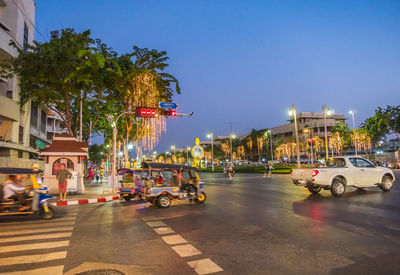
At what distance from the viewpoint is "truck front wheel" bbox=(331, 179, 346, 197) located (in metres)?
13.6

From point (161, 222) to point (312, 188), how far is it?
385 inches

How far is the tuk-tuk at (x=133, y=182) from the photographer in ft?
48.2

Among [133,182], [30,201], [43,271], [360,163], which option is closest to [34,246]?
[43,271]

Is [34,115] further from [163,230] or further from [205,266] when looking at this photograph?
[205,266]

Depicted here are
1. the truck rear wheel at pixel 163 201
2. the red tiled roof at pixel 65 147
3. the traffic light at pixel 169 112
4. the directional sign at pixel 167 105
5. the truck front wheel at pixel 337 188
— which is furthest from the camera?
the traffic light at pixel 169 112

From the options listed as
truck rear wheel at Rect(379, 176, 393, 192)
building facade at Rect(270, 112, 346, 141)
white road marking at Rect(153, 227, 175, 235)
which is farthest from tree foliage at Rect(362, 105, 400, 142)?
white road marking at Rect(153, 227, 175, 235)

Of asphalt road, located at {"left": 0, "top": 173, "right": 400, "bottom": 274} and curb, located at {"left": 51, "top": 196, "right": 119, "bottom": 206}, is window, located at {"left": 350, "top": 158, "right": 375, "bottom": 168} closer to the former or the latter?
asphalt road, located at {"left": 0, "top": 173, "right": 400, "bottom": 274}

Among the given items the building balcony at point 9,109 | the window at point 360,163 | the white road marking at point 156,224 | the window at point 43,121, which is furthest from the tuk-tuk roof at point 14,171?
the window at point 43,121

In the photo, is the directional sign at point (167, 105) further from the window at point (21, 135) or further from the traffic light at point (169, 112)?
the window at point (21, 135)

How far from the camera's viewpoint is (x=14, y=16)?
2795 centimetres

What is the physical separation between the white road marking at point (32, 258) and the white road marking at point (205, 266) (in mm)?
2554

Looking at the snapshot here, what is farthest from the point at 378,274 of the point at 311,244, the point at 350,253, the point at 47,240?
the point at 47,240

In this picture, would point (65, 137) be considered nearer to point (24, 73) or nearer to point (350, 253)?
point (24, 73)

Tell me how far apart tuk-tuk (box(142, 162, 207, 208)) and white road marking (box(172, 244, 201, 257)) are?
6.06 meters
